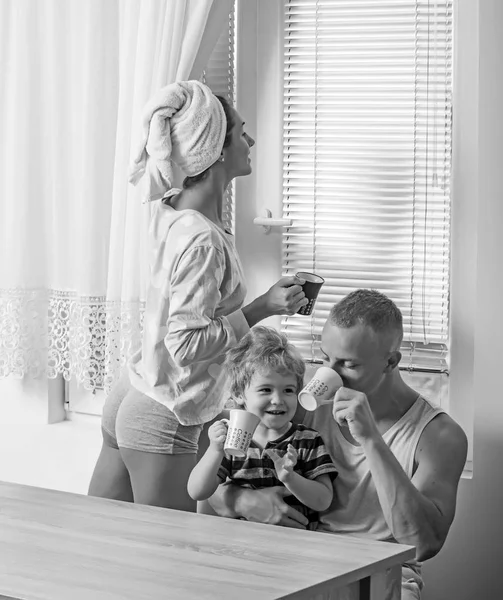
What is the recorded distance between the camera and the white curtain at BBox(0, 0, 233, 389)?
271 cm

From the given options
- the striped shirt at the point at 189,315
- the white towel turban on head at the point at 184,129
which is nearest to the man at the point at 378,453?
the striped shirt at the point at 189,315

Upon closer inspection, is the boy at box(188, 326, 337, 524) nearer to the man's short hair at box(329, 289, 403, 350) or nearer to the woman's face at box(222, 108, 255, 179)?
the man's short hair at box(329, 289, 403, 350)

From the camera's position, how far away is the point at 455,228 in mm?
2623

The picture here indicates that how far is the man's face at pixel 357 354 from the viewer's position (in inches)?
82.4

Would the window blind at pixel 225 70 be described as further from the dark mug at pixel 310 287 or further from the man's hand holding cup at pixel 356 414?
the man's hand holding cup at pixel 356 414

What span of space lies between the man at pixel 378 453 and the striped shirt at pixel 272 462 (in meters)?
0.02

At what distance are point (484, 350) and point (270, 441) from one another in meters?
0.70

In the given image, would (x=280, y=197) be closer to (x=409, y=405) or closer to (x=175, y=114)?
(x=175, y=114)

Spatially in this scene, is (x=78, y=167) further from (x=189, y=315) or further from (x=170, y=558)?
(x=170, y=558)

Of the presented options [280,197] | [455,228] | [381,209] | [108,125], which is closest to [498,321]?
[455,228]

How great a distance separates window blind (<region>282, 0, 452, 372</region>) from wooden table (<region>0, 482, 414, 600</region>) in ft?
3.83

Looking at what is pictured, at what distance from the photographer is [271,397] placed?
214 centimetres

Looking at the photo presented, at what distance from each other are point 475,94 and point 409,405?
0.93 m

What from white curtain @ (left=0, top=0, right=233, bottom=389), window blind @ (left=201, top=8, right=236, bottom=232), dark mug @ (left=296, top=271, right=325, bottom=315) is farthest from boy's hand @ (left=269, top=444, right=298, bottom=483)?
window blind @ (left=201, top=8, right=236, bottom=232)
